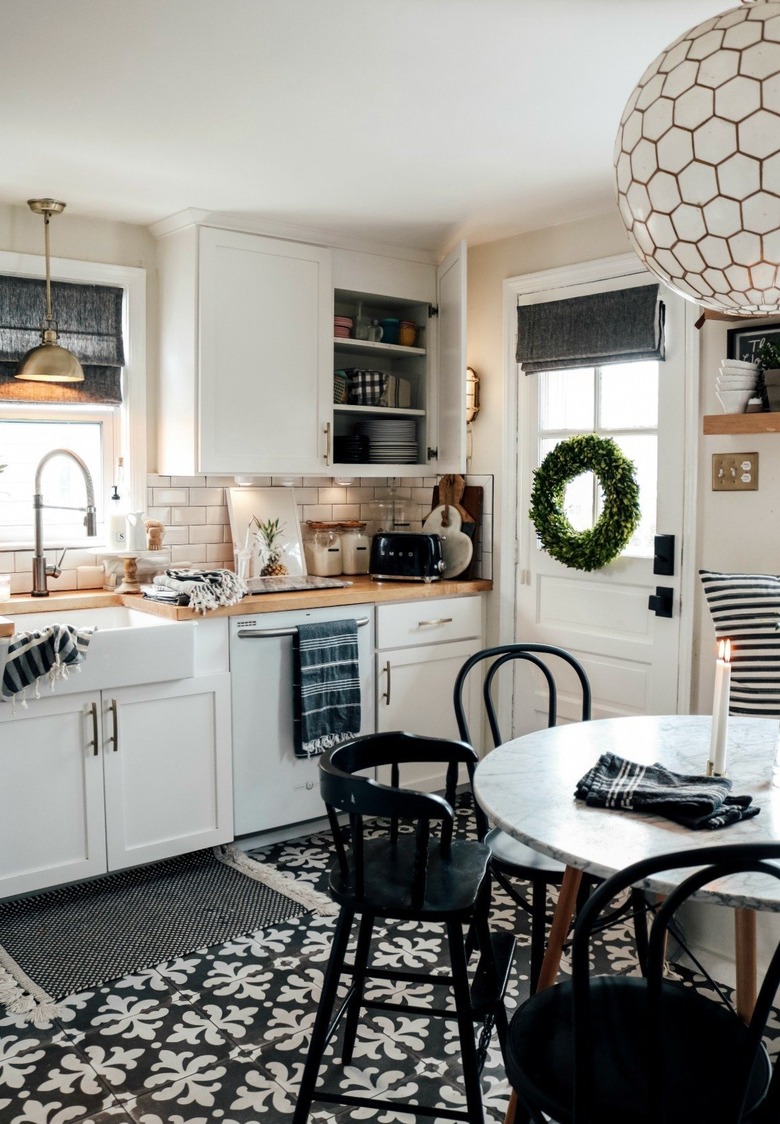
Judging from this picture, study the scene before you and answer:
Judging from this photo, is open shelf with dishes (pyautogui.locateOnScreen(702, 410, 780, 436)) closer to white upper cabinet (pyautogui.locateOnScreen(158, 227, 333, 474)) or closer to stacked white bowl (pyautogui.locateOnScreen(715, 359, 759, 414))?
stacked white bowl (pyautogui.locateOnScreen(715, 359, 759, 414))

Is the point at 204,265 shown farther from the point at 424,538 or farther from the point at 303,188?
the point at 424,538

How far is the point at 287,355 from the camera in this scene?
409cm

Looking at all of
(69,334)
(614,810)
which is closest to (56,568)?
(69,334)

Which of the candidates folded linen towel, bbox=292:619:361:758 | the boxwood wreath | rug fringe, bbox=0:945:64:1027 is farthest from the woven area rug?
the boxwood wreath

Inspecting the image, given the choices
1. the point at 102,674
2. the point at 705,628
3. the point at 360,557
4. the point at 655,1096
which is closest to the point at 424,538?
the point at 360,557

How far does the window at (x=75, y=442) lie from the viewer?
3.86 m

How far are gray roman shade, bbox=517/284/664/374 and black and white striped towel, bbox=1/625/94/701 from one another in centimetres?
220

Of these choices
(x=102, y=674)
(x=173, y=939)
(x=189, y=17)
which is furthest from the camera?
(x=102, y=674)

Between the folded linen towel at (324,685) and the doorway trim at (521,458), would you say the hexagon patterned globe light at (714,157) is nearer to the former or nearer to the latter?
the doorway trim at (521,458)

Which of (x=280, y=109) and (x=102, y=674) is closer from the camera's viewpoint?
(x=280, y=109)

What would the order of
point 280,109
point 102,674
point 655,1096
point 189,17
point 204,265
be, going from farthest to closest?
point 204,265 < point 102,674 < point 280,109 < point 189,17 < point 655,1096

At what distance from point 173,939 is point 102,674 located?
34.5 inches

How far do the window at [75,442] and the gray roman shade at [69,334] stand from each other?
0.14 feet

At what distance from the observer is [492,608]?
447 centimetres
